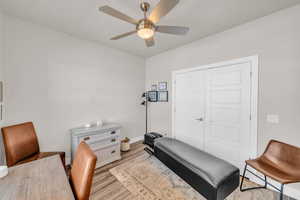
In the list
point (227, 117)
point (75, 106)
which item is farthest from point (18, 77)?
point (227, 117)

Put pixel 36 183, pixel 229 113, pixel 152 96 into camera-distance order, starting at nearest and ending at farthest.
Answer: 1. pixel 36 183
2. pixel 229 113
3. pixel 152 96

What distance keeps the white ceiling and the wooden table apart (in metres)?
2.02

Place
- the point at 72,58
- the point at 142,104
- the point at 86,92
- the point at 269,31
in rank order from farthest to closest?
1. the point at 142,104
2. the point at 86,92
3. the point at 72,58
4. the point at 269,31

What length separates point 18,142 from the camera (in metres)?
1.66

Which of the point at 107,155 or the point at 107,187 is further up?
the point at 107,155

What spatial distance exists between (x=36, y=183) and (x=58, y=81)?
1980mm

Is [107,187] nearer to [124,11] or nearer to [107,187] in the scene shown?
[107,187]

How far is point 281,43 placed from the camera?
1.76 metres

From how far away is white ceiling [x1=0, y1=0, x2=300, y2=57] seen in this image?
1631 millimetres

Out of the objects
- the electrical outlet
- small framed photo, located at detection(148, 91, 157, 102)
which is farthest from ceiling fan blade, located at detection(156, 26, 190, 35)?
small framed photo, located at detection(148, 91, 157, 102)

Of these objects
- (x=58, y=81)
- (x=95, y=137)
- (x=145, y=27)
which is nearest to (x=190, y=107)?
(x=145, y=27)

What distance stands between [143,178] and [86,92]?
2.11 meters

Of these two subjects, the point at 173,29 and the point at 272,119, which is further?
the point at 272,119

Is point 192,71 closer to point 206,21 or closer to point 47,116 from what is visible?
point 206,21
